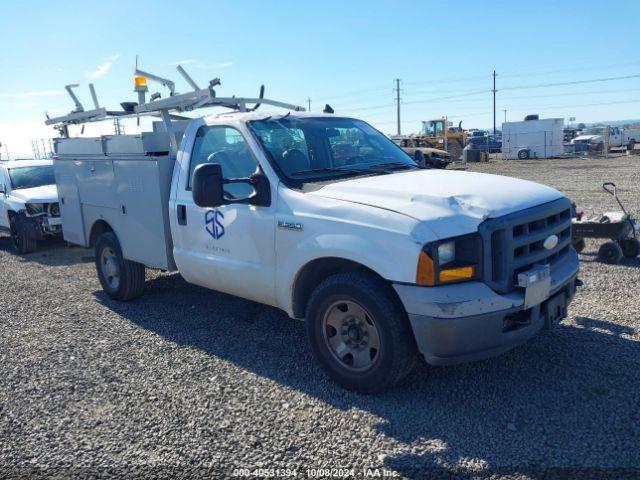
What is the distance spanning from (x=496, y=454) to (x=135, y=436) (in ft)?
7.29

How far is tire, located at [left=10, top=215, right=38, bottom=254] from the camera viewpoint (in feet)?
34.1

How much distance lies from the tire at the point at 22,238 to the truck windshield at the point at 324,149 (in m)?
7.30

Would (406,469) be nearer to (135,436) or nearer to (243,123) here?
(135,436)

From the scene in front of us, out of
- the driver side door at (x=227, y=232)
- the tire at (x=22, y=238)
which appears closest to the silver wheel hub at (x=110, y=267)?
the driver side door at (x=227, y=232)

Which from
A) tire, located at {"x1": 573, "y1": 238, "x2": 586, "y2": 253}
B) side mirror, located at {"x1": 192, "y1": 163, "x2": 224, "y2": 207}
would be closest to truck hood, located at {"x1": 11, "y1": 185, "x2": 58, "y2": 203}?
side mirror, located at {"x1": 192, "y1": 163, "x2": 224, "y2": 207}

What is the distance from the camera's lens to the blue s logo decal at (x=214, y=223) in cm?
488

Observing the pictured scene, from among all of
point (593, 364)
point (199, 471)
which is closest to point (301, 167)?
point (199, 471)

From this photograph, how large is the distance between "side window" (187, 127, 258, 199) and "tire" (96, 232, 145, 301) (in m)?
1.75

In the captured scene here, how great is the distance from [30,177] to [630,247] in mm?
10825

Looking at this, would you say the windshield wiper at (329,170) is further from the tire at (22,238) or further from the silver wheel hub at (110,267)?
the tire at (22,238)

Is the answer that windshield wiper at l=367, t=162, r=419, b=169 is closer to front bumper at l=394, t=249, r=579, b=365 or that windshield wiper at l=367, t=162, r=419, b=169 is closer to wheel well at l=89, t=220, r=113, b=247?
front bumper at l=394, t=249, r=579, b=365

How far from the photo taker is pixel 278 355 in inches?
192

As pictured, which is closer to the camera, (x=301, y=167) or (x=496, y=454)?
(x=496, y=454)

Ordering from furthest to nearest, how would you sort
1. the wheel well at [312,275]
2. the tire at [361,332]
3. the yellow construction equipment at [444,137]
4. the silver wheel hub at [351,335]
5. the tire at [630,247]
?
the yellow construction equipment at [444,137], the tire at [630,247], the wheel well at [312,275], the silver wheel hub at [351,335], the tire at [361,332]
